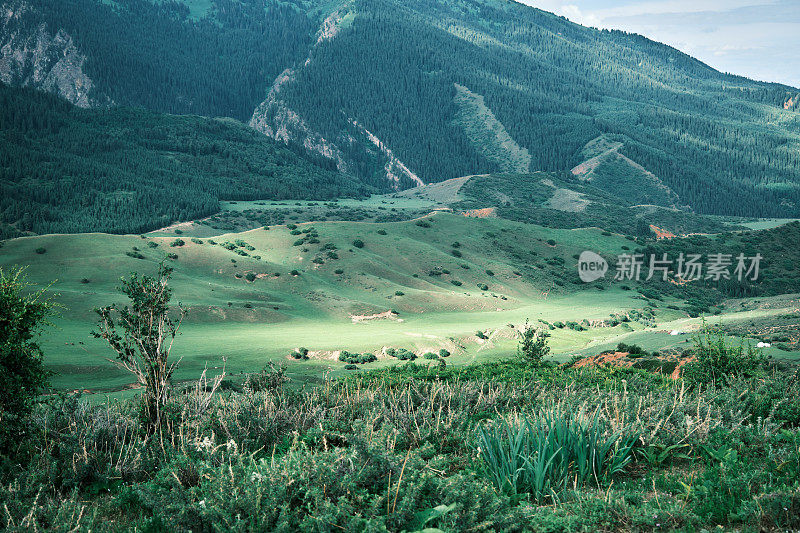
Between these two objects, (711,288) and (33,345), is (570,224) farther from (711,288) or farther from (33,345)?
(33,345)

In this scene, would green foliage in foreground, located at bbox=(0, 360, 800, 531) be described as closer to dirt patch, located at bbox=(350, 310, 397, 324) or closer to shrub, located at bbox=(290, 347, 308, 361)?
shrub, located at bbox=(290, 347, 308, 361)

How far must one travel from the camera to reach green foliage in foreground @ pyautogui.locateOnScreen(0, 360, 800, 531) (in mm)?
5500

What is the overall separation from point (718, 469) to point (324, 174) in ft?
552

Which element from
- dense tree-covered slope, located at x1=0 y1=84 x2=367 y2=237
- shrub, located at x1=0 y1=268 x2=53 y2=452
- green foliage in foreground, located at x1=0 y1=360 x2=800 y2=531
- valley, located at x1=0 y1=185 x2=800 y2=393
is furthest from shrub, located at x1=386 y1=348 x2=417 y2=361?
dense tree-covered slope, located at x1=0 y1=84 x2=367 y2=237

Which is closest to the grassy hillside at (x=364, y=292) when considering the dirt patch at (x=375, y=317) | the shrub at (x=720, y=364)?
the dirt patch at (x=375, y=317)

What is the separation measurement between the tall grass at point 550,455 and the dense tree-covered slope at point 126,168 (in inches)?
4050

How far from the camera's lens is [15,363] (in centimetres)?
777

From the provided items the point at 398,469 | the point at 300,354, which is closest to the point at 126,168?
the point at 300,354

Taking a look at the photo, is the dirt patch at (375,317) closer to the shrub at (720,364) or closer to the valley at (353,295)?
the valley at (353,295)

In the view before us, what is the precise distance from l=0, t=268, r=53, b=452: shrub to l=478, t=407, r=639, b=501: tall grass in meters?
6.14

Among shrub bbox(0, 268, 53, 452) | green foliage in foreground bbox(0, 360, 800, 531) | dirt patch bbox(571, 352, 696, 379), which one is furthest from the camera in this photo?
dirt patch bbox(571, 352, 696, 379)

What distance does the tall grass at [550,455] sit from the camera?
6.49 m

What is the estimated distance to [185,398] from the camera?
394 inches

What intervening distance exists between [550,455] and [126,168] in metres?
142
